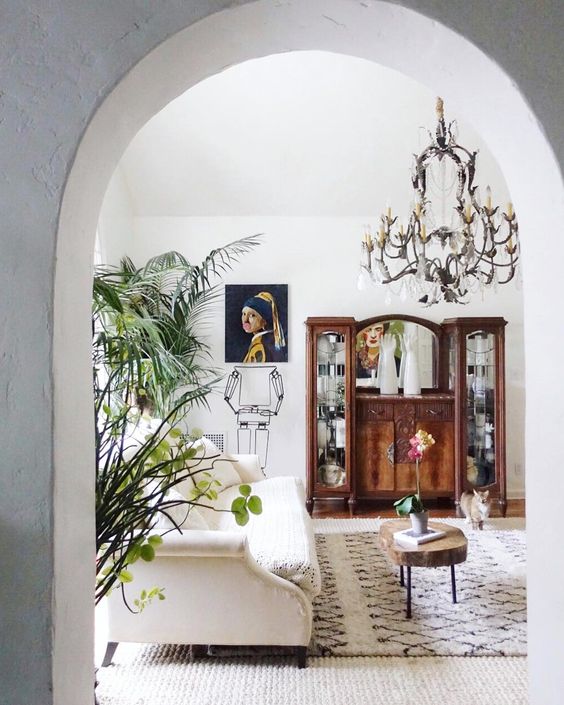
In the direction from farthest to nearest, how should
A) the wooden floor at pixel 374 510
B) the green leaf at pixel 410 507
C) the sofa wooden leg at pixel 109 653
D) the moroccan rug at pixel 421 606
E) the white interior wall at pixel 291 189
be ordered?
the wooden floor at pixel 374 510
the white interior wall at pixel 291 189
the green leaf at pixel 410 507
the moroccan rug at pixel 421 606
the sofa wooden leg at pixel 109 653

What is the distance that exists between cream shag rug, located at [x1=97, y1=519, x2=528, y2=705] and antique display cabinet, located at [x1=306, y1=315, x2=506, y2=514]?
5.44 ft

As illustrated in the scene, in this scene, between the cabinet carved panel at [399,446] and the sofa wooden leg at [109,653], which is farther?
the cabinet carved panel at [399,446]

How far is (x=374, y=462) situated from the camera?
518 cm

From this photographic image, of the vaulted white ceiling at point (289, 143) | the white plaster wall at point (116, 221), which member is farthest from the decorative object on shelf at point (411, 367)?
the white plaster wall at point (116, 221)

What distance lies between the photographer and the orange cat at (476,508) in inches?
178

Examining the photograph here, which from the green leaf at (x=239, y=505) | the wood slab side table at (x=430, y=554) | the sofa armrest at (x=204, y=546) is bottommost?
the wood slab side table at (x=430, y=554)

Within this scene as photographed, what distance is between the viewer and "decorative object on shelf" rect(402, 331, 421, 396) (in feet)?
17.5

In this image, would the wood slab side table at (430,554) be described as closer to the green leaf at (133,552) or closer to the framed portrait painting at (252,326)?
the green leaf at (133,552)

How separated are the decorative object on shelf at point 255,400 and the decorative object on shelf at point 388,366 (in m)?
0.91

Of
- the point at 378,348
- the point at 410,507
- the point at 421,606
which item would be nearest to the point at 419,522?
the point at 410,507

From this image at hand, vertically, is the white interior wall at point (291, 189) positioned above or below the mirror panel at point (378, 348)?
above

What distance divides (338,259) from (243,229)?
0.91 m

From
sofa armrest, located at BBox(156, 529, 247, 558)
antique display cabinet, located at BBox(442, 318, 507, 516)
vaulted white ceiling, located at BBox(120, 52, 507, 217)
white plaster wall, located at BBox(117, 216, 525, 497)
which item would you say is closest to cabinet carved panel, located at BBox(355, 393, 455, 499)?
antique display cabinet, located at BBox(442, 318, 507, 516)

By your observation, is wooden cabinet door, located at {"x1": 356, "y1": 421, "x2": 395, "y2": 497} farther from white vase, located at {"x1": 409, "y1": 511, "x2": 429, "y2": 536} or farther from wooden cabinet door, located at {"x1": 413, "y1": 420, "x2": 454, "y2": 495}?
white vase, located at {"x1": 409, "y1": 511, "x2": 429, "y2": 536}
